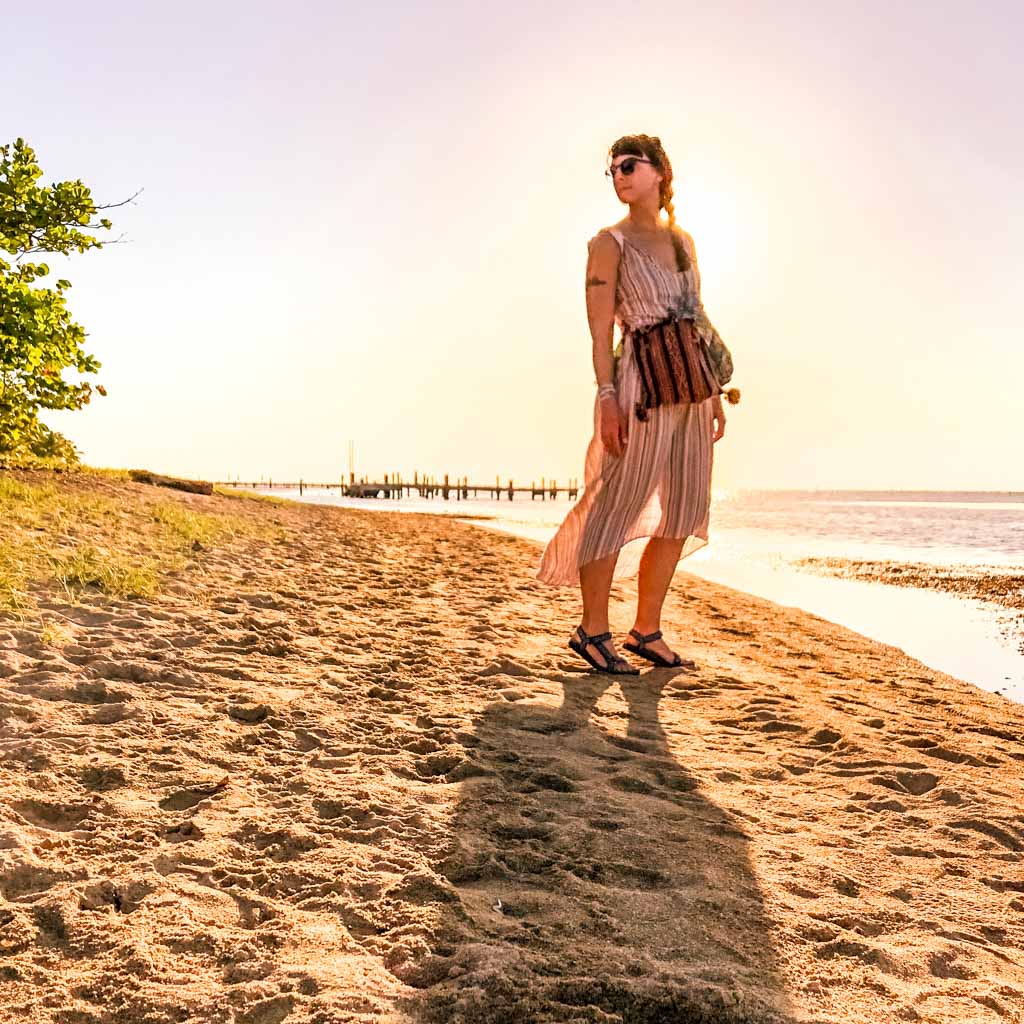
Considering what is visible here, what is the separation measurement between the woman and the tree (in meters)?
6.39

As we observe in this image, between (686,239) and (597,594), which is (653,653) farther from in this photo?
(686,239)

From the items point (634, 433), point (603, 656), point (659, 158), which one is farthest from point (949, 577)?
point (659, 158)

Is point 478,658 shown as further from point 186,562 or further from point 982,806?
point 186,562

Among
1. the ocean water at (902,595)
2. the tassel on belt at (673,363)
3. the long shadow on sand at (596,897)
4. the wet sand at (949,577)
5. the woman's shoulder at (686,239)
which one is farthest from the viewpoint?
the wet sand at (949,577)

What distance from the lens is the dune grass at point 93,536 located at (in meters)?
4.78

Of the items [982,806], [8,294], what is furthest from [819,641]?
[8,294]

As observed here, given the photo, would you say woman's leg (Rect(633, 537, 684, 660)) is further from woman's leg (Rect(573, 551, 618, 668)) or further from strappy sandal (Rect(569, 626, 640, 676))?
strappy sandal (Rect(569, 626, 640, 676))

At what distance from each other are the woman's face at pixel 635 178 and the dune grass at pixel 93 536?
11.7 feet

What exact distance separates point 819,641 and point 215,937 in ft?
17.0

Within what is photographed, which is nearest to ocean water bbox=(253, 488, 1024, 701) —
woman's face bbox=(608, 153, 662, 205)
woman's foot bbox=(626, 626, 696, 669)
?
woman's foot bbox=(626, 626, 696, 669)

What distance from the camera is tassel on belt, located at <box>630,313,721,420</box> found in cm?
382

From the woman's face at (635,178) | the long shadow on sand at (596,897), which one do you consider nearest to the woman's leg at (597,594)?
the long shadow on sand at (596,897)

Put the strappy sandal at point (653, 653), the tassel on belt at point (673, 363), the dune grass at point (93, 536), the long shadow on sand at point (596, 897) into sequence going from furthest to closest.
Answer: the dune grass at point (93, 536) < the strappy sandal at point (653, 653) < the tassel on belt at point (673, 363) < the long shadow on sand at point (596, 897)

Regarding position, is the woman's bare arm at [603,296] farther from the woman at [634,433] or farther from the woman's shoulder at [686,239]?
the woman's shoulder at [686,239]
